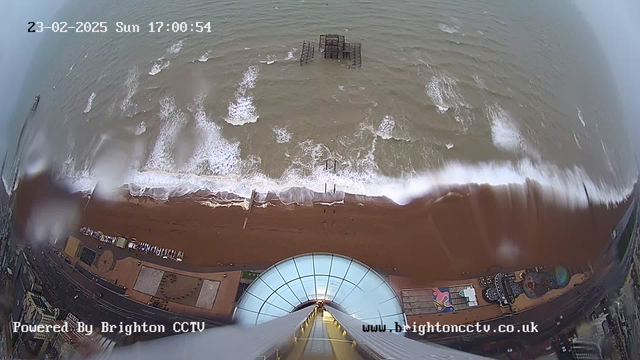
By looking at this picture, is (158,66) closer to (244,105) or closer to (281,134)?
(244,105)

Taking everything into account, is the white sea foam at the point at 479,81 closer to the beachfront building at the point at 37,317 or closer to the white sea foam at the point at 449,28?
the white sea foam at the point at 449,28

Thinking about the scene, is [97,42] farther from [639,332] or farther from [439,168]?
[639,332]

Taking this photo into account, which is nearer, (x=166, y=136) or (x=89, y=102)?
(x=166, y=136)

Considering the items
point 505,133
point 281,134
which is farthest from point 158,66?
point 505,133

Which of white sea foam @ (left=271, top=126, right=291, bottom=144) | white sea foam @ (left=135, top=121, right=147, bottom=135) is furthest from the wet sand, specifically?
white sea foam @ (left=135, top=121, right=147, bottom=135)

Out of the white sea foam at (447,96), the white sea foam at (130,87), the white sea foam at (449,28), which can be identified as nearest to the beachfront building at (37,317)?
the white sea foam at (130,87)
